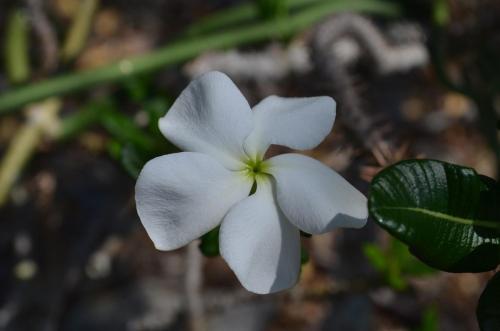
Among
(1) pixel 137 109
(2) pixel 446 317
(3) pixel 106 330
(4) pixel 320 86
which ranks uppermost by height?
(4) pixel 320 86

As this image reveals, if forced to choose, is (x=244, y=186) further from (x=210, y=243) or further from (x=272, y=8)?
(x=272, y=8)

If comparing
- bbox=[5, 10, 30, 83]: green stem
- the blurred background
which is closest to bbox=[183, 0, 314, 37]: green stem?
the blurred background

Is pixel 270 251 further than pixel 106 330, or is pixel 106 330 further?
pixel 106 330

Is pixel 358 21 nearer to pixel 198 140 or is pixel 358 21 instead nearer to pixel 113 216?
pixel 113 216

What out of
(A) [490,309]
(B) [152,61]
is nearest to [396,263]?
(A) [490,309]

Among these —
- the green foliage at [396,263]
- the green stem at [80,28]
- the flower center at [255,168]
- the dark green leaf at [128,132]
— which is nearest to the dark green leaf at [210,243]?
the flower center at [255,168]

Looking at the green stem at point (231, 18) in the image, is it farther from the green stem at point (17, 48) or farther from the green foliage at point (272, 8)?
the green stem at point (17, 48)

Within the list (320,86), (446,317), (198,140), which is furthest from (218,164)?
(446,317)
